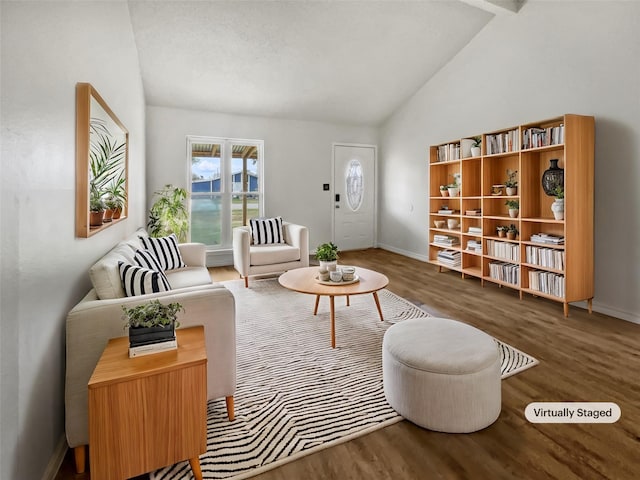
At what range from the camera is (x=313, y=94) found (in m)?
5.54

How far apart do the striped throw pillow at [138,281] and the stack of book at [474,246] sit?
3.76 metres

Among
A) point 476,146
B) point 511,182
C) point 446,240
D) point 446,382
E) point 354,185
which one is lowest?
point 446,382

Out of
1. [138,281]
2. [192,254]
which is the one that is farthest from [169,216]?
[138,281]

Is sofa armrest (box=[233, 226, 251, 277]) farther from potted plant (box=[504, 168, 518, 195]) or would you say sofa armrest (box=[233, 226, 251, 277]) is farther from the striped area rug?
potted plant (box=[504, 168, 518, 195])

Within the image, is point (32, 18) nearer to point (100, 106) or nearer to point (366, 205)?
point (100, 106)

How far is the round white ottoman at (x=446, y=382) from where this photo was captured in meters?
1.63

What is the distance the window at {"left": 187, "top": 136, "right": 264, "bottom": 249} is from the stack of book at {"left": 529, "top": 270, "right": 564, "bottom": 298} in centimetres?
418

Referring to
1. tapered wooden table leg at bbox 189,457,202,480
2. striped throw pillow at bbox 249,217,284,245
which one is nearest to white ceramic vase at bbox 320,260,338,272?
tapered wooden table leg at bbox 189,457,202,480

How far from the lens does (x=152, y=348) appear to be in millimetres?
1453

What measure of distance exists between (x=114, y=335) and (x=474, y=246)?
4.09m

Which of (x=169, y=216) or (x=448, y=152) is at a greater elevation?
(x=448, y=152)

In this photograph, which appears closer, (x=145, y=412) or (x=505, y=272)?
(x=145, y=412)

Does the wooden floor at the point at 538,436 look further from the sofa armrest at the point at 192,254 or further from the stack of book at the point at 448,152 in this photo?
the stack of book at the point at 448,152

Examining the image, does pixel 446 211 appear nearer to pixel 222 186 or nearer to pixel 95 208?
pixel 222 186
